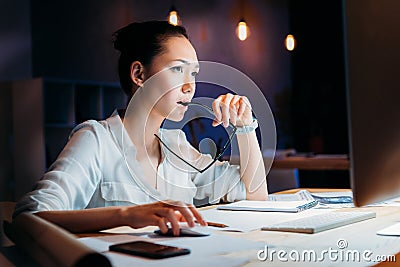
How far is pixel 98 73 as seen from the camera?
170 inches

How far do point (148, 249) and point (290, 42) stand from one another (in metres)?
4.75

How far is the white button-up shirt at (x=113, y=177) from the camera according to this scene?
110 cm

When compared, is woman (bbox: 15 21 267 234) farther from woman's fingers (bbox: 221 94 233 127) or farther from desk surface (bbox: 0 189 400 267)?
desk surface (bbox: 0 189 400 267)

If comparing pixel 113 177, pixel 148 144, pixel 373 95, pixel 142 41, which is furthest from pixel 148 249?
pixel 142 41

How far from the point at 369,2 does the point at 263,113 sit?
0.67 m

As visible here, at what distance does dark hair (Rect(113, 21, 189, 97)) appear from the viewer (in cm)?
142

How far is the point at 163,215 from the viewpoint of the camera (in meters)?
0.86

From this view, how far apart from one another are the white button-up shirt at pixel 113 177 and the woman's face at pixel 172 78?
4.7 inches

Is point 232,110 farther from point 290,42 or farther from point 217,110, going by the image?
point 290,42

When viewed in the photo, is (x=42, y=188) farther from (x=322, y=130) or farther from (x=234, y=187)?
(x=322, y=130)

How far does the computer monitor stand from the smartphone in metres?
0.34

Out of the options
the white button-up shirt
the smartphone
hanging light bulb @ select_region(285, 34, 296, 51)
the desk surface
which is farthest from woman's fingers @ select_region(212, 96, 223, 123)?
hanging light bulb @ select_region(285, 34, 296, 51)

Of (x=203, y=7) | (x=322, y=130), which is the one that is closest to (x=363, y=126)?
(x=203, y=7)

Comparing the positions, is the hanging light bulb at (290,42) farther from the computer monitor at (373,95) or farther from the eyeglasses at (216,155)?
the computer monitor at (373,95)
